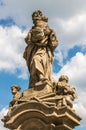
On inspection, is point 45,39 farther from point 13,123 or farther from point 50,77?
point 13,123

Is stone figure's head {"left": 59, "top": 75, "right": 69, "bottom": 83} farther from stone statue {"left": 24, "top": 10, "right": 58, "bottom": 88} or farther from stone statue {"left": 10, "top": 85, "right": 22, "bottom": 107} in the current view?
stone statue {"left": 10, "top": 85, "right": 22, "bottom": 107}

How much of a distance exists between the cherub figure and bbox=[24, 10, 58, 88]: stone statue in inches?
31.9

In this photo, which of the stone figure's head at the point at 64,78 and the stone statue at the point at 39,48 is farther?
the stone statue at the point at 39,48

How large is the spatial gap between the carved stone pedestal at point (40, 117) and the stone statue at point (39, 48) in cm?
132

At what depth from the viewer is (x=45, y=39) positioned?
13.3 metres

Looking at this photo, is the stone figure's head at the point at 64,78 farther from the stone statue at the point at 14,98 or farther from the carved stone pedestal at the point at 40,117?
the stone statue at the point at 14,98

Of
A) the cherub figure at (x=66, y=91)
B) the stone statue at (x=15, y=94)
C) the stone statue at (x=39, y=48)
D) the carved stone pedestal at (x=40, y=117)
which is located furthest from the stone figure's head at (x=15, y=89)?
the cherub figure at (x=66, y=91)

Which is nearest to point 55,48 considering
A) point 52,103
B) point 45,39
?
point 45,39

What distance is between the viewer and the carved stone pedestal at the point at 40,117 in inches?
438

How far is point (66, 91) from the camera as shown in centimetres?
1174

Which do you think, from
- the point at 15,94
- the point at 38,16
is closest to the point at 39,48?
the point at 38,16

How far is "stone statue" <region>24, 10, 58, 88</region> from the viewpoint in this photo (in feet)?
42.1

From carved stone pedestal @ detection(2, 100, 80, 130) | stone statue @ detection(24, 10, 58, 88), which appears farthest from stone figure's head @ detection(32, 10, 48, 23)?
carved stone pedestal @ detection(2, 100, 80, 130)

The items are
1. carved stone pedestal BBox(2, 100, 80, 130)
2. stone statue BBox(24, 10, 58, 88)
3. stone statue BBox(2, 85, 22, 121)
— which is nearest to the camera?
carved stone pedestal BBox(2, 100, 80, 130)
